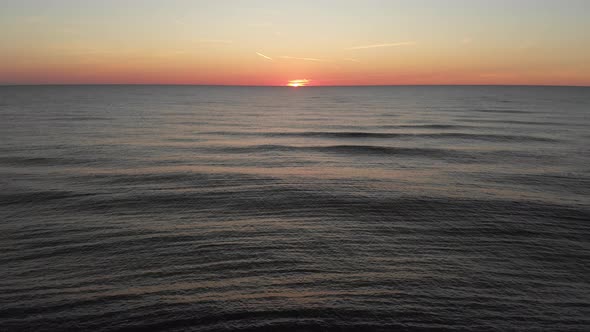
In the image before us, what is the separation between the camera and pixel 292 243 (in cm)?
2595

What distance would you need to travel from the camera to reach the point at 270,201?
35.6m

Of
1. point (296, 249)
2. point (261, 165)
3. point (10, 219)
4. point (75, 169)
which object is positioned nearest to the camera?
point (296, 249)

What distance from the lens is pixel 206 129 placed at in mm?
92875

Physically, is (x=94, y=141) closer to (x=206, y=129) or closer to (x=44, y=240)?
(x=206, y=129)

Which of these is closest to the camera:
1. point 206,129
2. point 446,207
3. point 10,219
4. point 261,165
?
point 10,219

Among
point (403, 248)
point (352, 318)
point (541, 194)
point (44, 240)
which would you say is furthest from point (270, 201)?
point (541, 194)

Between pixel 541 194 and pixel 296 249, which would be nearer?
pixel 296 249

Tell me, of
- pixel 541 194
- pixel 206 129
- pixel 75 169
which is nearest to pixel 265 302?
pixel 541 194

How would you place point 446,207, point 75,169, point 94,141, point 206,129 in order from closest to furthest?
point 446,207 < point 75,169 < point 94,141 < point 206,129

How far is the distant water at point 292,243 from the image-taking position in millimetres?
18281

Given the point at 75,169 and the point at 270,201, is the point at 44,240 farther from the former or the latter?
the point at 75,169

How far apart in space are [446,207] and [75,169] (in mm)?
39191

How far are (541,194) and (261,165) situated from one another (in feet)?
97.0

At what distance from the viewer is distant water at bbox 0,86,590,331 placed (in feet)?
60.0
